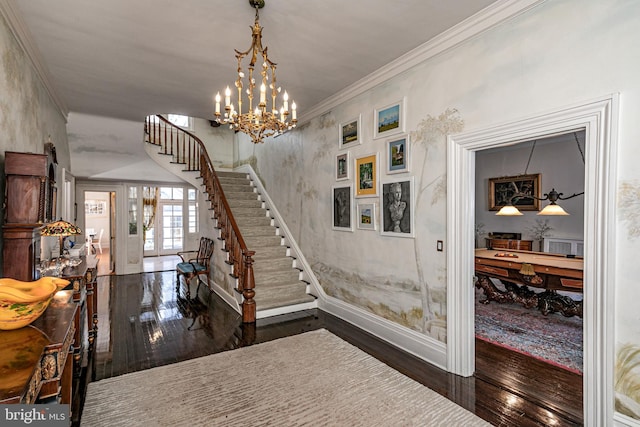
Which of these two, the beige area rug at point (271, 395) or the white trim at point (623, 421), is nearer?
the white trim at point (623, 421)

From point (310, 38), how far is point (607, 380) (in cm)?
347

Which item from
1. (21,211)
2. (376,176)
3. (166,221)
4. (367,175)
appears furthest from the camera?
(166,221)

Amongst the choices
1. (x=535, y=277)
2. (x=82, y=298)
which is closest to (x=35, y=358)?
(x=82, y=298)

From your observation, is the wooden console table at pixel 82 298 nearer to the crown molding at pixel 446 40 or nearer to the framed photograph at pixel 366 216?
the framed photograph at pixel 366 216

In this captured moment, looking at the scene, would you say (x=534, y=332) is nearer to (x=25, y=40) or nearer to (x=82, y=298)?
(x=82, y=298)

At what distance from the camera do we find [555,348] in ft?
11.3

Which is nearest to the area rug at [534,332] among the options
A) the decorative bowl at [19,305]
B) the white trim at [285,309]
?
the white trim at [285,309]

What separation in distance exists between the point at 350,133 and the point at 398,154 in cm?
96

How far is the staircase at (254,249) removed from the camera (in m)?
4.67

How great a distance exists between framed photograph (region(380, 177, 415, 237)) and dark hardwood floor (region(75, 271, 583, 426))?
136 cm

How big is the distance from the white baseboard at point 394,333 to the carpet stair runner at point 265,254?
70cm

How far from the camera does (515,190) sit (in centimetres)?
650

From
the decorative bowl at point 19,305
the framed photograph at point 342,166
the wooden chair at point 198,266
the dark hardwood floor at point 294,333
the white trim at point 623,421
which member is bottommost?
the dark hardwood floor at point 294,333

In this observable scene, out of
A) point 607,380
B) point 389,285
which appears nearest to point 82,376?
point 389,285
